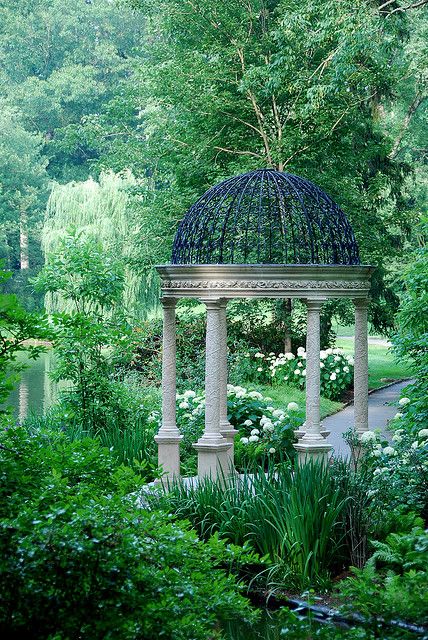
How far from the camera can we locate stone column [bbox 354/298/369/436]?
1108 centimetres

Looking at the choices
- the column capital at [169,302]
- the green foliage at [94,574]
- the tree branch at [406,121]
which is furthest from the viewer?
the tree branch at [406,121]

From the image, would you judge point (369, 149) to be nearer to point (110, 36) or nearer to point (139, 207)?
point (139, 207)

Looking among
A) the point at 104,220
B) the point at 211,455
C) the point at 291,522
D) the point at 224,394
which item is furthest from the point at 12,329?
the point at 104,220

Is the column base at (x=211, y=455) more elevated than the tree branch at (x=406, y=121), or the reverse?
the tree branch at (x=406, y=121)

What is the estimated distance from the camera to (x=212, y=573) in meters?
5.35

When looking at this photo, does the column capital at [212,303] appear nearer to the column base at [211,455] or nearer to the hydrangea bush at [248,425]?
the column base at [211,455]

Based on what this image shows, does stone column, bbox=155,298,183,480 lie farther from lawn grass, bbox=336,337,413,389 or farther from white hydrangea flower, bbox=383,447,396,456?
lawn grass, bbox=336,337,413,389

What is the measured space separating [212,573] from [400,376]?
23.4 metres

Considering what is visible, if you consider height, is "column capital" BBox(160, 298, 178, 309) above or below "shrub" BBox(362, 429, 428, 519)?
above

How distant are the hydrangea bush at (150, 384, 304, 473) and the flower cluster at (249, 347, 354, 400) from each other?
550 cm

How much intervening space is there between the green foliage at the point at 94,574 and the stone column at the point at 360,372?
6.00 metres

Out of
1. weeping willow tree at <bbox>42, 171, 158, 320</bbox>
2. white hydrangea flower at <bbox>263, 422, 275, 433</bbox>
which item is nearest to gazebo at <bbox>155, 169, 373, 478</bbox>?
white hydrangea flower at <bbox>263, 422, 275, 433</bbox>

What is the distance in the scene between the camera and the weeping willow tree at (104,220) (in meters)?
28.1

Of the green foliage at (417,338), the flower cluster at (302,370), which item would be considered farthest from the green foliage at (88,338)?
the flower cluster at (302,370)
